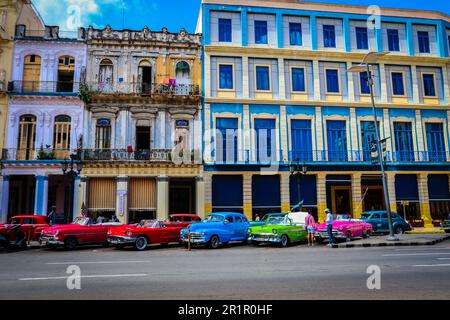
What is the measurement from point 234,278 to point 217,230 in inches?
301

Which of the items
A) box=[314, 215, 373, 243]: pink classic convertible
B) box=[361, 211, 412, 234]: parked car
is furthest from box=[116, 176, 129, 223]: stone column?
box=[361, 211, 412, 234]: parked car

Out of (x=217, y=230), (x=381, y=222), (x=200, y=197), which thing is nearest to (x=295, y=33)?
(x=200, y=197)

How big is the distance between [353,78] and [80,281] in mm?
25008

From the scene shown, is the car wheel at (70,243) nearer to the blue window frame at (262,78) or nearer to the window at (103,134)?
the window at (103,134)

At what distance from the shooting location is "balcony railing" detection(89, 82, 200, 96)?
2425cm

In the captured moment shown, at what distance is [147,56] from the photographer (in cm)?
2506

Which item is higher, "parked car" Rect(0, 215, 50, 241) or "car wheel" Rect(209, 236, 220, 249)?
"parked car" Rect(0, 215, 50, 241)

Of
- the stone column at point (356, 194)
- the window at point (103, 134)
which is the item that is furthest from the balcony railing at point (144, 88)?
the stone column at point (356, 194)

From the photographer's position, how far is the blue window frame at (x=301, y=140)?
25.3 meters

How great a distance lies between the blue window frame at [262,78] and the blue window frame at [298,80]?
1988 mm

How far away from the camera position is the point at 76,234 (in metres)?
15.3

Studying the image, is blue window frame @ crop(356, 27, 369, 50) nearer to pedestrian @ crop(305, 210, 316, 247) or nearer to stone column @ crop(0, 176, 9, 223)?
pedestrian @ crop(305, 210, 316, 247)

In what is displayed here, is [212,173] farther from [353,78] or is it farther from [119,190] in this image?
[353,78]

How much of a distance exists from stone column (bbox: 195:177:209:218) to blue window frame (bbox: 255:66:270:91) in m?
8.25
